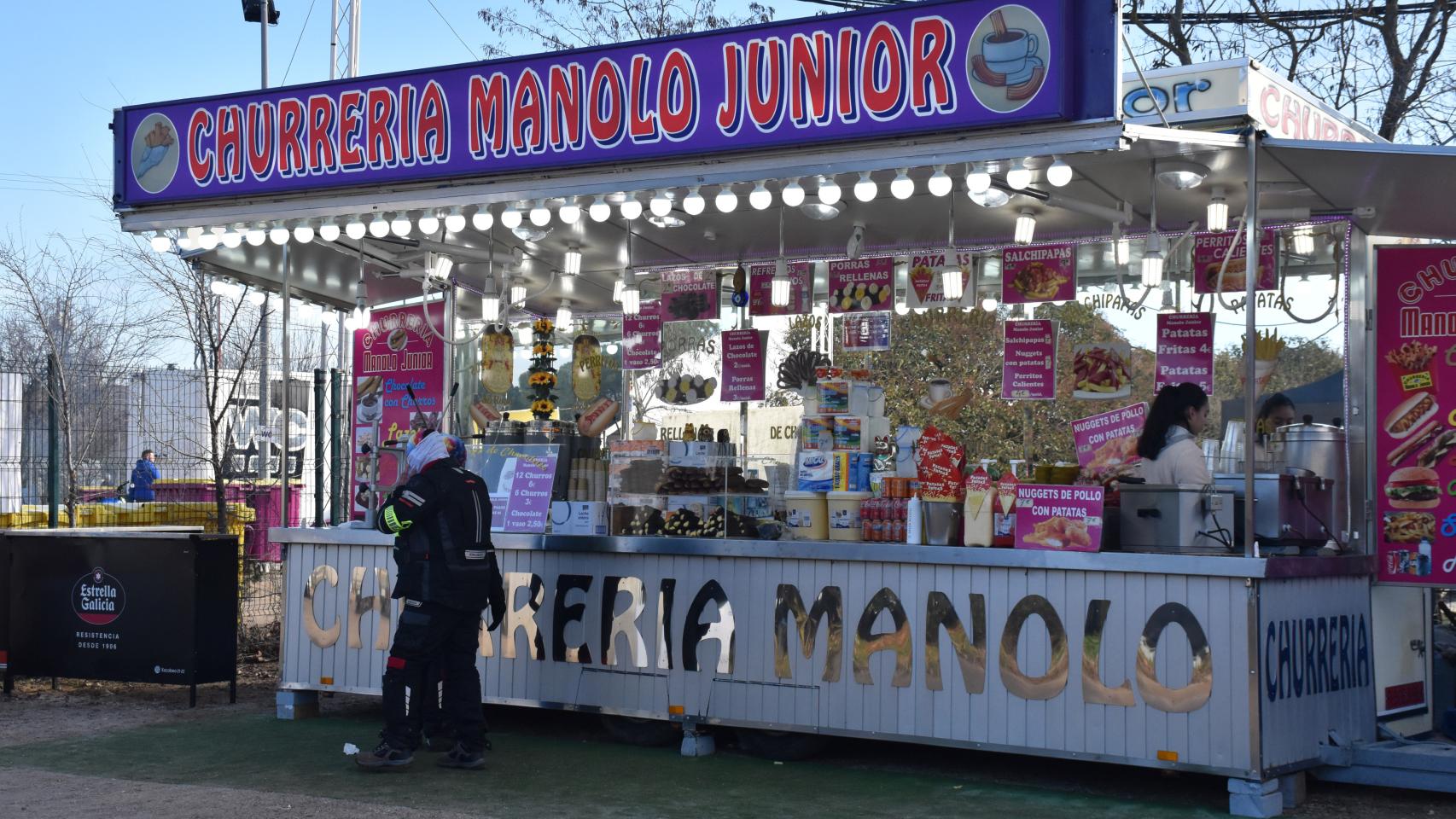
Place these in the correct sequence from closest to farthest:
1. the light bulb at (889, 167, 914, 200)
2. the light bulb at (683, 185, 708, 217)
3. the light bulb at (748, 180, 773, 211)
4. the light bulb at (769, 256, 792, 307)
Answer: the light bulb at (889, 167, 914, 200)
the light bulb at (748, 180, 773, 211)
the light bulb at (683, 185, 708, 217)
the light bulb at (769, 256, 792, 307)

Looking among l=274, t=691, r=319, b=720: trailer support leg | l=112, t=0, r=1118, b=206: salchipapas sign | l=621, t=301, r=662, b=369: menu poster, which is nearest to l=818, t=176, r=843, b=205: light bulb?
l=112, t=0, r=1118, b=206: salchipapas sign

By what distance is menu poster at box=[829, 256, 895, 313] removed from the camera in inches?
392

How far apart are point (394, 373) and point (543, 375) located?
7.98 ft

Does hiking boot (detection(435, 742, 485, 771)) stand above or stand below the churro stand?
below

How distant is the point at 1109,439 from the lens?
7.72 m

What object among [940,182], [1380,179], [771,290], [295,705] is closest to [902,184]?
[940,182]

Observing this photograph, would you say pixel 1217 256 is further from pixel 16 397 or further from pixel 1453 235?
pixel 16 397

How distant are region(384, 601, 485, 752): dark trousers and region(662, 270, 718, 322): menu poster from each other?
150 inches

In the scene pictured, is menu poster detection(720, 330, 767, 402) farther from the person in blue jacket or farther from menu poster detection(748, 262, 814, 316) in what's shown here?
the person in blue jacket

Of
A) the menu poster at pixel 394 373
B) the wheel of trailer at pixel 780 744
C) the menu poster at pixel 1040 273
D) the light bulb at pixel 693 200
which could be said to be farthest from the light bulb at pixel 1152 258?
the menu poster at pixel 394 373

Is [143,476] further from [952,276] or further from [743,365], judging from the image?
[952,276]

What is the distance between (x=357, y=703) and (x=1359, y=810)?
650cm

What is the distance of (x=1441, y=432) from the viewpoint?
755 cm

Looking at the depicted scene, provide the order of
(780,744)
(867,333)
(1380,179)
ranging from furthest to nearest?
(867,333) < (780,744) < (1380,179)
